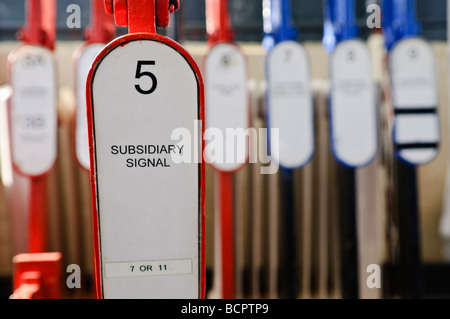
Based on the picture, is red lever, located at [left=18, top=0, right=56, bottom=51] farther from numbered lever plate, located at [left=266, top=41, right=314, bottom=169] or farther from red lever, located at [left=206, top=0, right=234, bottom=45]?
numbered lever plate, located at [left=266, top=41, right=314, bottom=169]

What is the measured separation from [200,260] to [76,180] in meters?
0.85

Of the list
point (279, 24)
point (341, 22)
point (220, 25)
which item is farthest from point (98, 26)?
point (341, 22)

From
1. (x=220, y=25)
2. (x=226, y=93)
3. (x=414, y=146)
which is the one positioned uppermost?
(x=220, y=25)

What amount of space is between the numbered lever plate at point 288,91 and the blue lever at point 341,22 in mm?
86

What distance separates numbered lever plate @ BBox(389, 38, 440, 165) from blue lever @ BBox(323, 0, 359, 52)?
86 mm

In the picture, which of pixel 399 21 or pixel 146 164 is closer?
pixel 146 164

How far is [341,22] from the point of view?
2.67ft

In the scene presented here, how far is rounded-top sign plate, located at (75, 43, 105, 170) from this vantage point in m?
0.73

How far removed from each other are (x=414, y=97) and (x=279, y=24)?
28 centimetres

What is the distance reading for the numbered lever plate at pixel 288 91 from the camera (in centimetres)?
78

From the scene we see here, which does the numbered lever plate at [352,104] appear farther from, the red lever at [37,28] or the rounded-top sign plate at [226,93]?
the red lever at [37,28]

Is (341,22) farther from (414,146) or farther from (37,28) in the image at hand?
(37,28)

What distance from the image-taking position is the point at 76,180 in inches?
43.5

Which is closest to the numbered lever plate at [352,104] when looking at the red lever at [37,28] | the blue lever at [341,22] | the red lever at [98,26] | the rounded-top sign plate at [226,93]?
the blue lever at [341,22]
